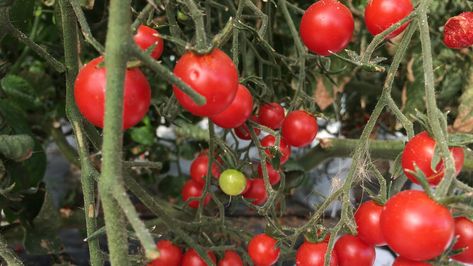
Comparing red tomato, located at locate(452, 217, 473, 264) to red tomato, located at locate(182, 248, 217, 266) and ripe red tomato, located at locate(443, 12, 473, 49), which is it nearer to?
ripe red tomato, located at locate(443, 12, 473, 49)

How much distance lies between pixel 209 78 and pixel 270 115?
1.26 feet

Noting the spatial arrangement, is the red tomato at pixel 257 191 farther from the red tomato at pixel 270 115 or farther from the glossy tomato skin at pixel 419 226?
the glossy tomato skin at pixel 419 226

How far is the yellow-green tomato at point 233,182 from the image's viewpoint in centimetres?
88

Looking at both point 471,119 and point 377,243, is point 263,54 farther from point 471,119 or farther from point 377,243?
point 377,243

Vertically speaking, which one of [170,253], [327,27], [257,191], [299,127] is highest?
[327,27]

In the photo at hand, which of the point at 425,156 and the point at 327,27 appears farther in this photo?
the point at 327,27

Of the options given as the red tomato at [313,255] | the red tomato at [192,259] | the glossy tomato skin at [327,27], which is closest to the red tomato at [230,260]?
the red tomato at [192,259]

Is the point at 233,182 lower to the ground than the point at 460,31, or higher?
lower

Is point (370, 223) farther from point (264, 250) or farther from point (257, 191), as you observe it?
point (257, 191)

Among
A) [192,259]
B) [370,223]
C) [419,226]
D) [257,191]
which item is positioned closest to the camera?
[419,226]

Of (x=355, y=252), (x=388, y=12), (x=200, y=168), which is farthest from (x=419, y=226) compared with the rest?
(x=200, y=168)

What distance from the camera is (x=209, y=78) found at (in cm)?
49

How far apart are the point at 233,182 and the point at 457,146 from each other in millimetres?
415

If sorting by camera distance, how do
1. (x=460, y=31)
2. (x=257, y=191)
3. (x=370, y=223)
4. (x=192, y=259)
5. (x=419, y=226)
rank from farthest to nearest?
(x=257, y=191), (x=192, y=259), (x=460, y=31), (x=370, y=223), (x=419, y=226)
